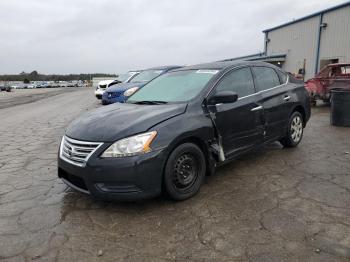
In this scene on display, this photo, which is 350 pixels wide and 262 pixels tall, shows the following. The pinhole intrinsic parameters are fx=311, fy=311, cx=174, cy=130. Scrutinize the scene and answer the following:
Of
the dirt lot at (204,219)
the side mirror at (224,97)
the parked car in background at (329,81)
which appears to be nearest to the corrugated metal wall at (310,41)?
the parked car in background at (329,81)

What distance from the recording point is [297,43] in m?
21.7

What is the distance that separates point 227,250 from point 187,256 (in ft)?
1.19

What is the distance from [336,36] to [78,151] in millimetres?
18062

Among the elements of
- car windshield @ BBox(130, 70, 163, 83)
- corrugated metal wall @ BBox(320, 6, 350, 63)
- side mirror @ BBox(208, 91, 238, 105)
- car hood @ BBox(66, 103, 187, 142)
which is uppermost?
corrugated metal wall @ BBox(320, 6, 350, 63)

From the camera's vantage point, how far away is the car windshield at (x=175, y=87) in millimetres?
4228

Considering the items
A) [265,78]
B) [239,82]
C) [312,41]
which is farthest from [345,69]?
[312,41]

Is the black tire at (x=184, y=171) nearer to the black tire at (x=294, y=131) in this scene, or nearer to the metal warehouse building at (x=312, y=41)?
the black tire at (x=294, y=131)

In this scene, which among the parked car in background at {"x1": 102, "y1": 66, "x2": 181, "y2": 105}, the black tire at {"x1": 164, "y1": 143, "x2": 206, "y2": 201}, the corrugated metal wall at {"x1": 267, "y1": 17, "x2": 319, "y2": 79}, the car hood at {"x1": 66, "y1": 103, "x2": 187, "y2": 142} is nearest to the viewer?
the car hood at {"x1": 66, "y1": 103, "x2": 187, "y2": 142}

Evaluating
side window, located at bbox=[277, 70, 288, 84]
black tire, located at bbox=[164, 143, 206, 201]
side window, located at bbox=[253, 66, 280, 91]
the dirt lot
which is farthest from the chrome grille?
side window, located at bbox=[277, 70, 288, 84]

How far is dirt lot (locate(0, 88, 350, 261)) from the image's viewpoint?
9.00 ft

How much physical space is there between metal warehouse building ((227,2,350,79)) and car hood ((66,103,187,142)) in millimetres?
16303

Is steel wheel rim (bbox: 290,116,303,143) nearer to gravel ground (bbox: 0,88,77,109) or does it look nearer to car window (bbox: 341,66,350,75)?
car window (bbox: 341,66,350,75)

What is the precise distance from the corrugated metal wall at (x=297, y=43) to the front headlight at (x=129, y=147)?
19.4 metres

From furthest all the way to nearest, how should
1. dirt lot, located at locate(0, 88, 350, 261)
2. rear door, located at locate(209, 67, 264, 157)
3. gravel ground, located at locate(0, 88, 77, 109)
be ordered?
1. gravel ground, located at locate(0, 88, 77, 109)
2. rear door, located at locate(209, 67, 264, 157)
3. dirt lot, located at locate(0, 88, 350, 261)
